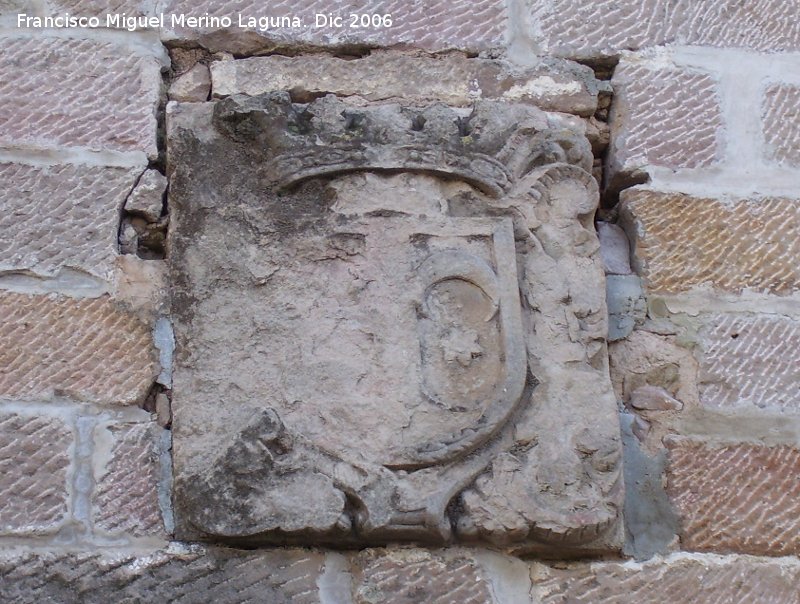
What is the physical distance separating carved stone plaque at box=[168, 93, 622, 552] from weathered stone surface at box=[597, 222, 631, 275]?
0.13 m

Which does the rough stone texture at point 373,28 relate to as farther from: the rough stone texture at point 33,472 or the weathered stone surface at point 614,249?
the rough stone texture at point 33,472

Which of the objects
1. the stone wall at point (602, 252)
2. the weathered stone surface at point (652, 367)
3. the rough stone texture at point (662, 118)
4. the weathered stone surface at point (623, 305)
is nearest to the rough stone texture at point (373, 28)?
the stone wall at point (602, 252)

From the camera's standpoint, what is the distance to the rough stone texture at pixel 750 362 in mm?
2531

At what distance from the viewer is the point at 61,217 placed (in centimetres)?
252

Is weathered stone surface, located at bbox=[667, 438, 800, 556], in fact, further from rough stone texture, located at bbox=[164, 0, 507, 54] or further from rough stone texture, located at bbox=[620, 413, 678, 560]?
rough stone texture, located at bbox=[164, 0, 507, 54]

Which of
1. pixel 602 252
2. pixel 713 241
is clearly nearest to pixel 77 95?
pixel 602 252

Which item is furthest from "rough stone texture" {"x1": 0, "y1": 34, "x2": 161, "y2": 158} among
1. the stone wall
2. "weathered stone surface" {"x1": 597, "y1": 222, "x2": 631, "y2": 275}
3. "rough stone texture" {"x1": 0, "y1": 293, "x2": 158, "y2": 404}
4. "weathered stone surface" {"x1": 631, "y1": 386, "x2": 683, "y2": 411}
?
"weathered stone surface" {"x1": 631, "y1": 386, "x2": 683, "y2": 411}

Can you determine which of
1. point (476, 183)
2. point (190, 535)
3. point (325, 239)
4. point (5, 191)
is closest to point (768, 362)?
point (476, 183)

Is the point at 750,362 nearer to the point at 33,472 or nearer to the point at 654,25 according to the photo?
the point at 654,25

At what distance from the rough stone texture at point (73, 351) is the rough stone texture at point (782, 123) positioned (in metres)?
1.37

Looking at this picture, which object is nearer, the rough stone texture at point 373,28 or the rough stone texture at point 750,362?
the rough stone texture at point 750,362

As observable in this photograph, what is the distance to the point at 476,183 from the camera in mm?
2512

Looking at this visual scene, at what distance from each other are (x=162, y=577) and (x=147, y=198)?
0.75 metres

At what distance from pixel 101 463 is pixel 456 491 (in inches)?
25.6
